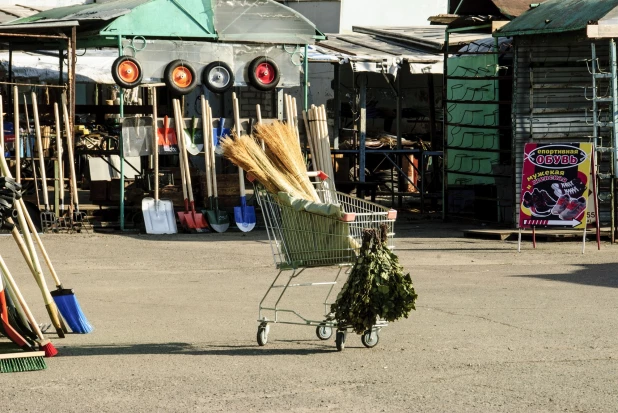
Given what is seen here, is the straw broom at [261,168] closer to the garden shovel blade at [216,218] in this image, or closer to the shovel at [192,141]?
the garden shovel blade at [216,218]

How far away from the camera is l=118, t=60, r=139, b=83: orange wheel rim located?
56.4 ft

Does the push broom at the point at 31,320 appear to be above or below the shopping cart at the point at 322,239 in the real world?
below

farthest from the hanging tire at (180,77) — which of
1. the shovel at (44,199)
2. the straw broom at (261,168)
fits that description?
the straw broom at (261,168)

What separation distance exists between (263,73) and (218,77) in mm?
818

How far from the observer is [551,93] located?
666 inches

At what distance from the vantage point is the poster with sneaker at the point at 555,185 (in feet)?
48.3

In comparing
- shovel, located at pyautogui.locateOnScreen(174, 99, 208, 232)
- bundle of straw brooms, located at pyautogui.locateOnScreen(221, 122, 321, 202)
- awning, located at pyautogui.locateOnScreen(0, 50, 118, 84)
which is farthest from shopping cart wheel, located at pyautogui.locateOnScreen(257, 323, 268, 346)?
awning, located at pyautogui.locateOnScreen(0, 50, 118, 84)

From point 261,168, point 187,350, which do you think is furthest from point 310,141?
point 187,350

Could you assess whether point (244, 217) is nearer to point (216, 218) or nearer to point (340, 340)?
point (216, 218)

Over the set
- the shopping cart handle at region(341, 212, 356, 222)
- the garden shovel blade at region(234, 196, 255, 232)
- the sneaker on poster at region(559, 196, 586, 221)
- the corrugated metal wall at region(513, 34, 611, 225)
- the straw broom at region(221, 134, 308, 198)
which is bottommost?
the garden shovel blade at region(234, 196, 255, 232)

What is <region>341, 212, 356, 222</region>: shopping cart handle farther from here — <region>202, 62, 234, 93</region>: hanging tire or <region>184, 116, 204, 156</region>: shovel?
<region>202, 62, 234, 93</region>: hanging tire

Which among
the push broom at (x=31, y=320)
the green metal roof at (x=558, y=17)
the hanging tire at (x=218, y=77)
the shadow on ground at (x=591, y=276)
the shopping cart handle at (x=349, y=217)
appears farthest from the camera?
the hanging tire at (x=218, y=77)

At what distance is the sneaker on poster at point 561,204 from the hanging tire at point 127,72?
6786mm

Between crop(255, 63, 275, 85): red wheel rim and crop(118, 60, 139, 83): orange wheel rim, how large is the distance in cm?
219
